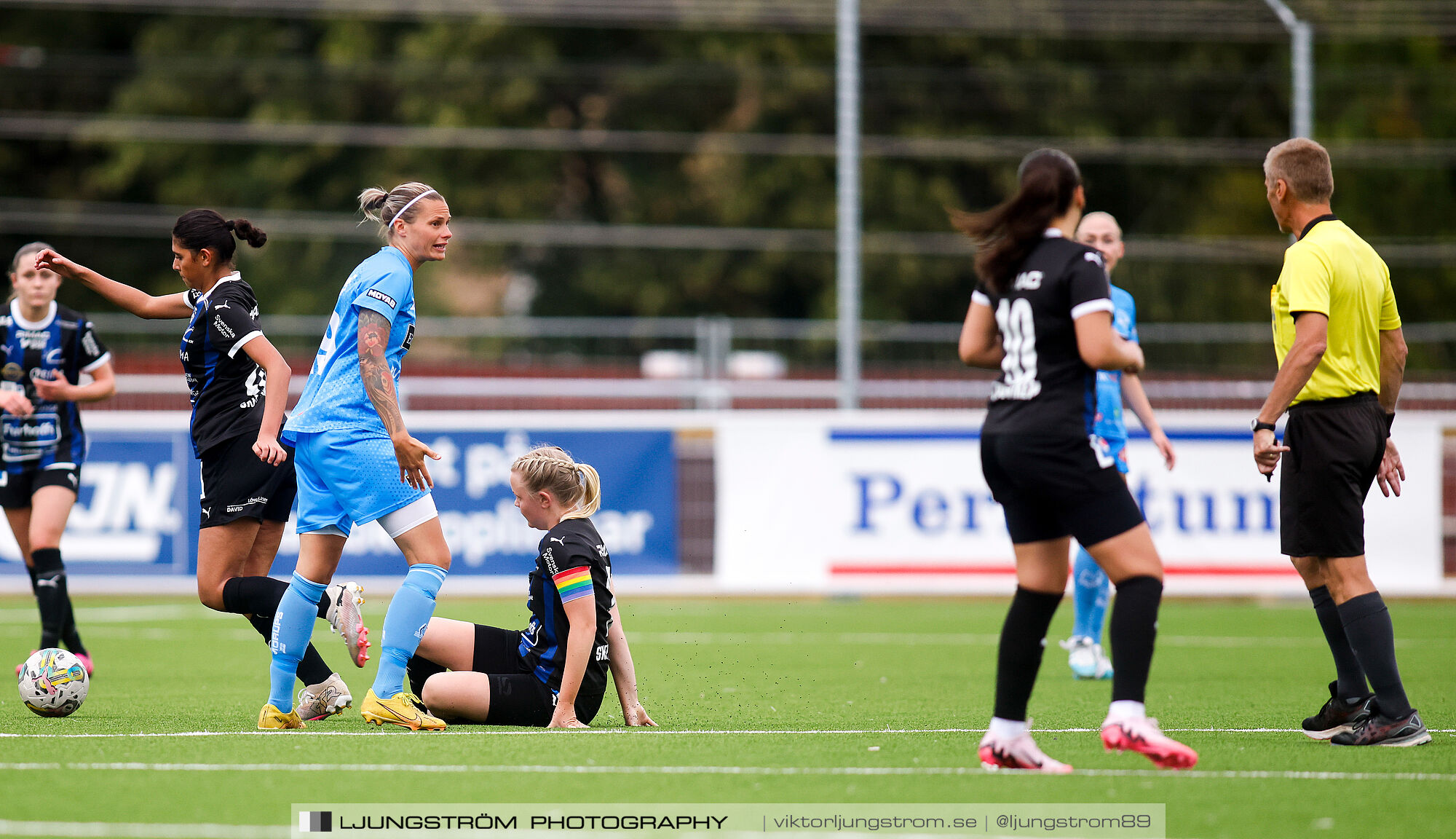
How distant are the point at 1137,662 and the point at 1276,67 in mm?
21908

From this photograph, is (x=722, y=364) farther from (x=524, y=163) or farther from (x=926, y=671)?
(x=524, y=163)

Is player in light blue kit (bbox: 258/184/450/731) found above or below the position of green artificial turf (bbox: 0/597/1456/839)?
above

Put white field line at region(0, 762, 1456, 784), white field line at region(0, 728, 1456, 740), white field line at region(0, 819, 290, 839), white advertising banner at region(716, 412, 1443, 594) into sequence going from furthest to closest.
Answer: white advertising banner at region(716, 412, 1443, 594) < white field line at region(0, 728, 1456, 740) < white field line at region(0, 762, 1456, 784) < white field line at region(0, 819, 290, 839)

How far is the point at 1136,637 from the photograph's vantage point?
15.9 ft

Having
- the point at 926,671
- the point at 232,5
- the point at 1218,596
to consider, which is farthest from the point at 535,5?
the point at 926,671

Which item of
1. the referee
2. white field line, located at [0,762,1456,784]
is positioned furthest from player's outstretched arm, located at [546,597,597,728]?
the referee

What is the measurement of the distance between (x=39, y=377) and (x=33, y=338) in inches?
8.0

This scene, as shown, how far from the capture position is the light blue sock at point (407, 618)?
592 centimetres

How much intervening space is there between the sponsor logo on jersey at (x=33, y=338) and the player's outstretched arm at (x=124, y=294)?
1.49 meters

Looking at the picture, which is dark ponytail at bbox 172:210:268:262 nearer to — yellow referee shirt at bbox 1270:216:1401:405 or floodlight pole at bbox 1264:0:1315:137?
yellow referee shirt at bbox 1270:216:1401:405

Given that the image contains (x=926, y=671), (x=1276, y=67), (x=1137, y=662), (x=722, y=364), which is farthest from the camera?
(x=1276, y=67)

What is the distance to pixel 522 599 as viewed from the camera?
13742 mm

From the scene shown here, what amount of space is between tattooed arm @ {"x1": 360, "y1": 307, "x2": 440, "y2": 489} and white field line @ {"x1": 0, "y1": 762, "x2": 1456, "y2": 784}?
1.11 meters

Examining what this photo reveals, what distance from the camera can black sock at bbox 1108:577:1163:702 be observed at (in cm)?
483
